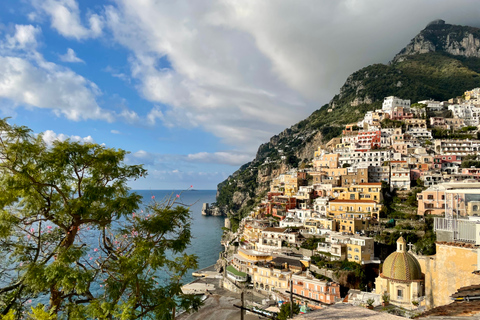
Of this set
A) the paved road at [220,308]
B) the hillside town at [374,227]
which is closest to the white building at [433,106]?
the hillside town at [374,227]

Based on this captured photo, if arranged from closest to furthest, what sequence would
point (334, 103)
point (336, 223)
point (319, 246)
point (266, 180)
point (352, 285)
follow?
point (352, 285) → point (319, 246) → point (336, 223) → point (266, 180) → point (334, 103)

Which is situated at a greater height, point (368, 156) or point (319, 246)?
point (368, 156)

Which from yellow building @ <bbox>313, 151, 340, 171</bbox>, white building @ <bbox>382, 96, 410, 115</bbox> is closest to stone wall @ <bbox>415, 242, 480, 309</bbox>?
yellow building @ <bbox>313, 151, 340, 171</bbox>

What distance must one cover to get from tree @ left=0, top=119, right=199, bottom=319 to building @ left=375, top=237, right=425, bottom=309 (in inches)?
787

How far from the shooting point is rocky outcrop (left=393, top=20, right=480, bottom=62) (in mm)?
128125

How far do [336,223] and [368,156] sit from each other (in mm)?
21467

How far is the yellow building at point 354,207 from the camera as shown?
136 ft

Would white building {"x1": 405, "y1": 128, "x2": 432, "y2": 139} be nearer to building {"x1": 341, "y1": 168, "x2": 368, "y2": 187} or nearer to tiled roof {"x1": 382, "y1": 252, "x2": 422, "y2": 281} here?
building {"x1": 341, "y1": 168, "x2": 368, "y2": 187}

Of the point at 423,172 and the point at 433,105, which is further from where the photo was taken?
the point at 433,105

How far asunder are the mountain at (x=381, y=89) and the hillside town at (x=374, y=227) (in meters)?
25.7

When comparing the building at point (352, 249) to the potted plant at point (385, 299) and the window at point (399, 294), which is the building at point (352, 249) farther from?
the potted plant at point (385, 299)

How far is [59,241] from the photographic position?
850cm

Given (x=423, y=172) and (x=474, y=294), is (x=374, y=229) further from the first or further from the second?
(x=474, y=294)

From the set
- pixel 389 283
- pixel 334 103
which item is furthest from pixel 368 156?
pixel 334 103
